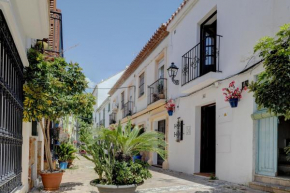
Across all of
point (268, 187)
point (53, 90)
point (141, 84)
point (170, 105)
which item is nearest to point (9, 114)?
point (53, 90)

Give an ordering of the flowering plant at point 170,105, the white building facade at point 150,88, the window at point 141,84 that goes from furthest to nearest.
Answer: the window at point 141,84, the white building facade at point 150,88, the flowering plant at point 170,105

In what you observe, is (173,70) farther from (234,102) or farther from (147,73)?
(147,73)

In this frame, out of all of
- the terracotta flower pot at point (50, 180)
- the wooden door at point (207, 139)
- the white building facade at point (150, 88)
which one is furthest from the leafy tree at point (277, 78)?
the white building facade at point (150, 88)

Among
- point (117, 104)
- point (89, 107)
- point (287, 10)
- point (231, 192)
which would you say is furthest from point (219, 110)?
point (117, 104)

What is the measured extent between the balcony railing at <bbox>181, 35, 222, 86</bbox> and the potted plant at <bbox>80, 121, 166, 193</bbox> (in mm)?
4180

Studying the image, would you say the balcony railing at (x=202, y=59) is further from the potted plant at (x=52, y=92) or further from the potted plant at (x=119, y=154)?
the potted plant at (x=119, y=154)

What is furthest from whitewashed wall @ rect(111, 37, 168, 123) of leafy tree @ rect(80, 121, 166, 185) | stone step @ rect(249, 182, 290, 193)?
→ leafy tree @ rect(80, 121, 166, 185)

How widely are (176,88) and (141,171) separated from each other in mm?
6182

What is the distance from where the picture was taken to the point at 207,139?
29.1 feet

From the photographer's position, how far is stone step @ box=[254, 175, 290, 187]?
507cm

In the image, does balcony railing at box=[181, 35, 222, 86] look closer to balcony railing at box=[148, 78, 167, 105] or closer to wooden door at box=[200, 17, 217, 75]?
wooden door at box=[200, 17, 217, 75]

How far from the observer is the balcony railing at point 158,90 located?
11.4 meters

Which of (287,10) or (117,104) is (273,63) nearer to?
(287,10)

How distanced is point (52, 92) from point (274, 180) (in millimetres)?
4605
